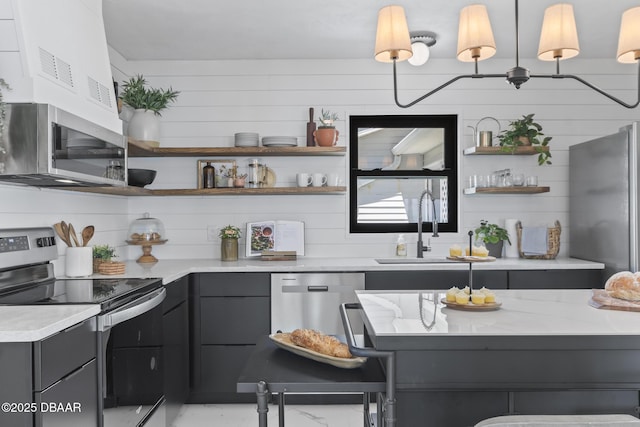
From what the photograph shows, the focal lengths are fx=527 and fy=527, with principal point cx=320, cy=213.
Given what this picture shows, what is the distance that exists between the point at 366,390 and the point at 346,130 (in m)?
2.97

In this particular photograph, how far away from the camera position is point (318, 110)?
168 inches

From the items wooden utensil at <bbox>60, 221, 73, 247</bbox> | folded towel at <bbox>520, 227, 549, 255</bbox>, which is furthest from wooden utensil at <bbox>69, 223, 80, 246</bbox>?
folded towel at <bbox>520, 227, 549, 255</bbox>

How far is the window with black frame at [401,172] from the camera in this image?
4.35 meters

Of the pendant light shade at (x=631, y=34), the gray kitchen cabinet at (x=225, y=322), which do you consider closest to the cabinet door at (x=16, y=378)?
the gray kitchen cabinet at (x=225, y=322)

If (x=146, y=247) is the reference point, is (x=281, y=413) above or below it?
below

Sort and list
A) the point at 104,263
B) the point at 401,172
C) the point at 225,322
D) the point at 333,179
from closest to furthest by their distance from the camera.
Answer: the point at 104,263, the point at 225,322, the point at 333,179, the point at 401,172

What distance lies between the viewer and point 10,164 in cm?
206

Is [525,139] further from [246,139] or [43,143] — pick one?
[43,143]

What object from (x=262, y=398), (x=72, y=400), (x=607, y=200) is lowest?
(x=72, y=400)

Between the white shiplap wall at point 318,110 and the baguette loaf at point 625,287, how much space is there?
2194mm

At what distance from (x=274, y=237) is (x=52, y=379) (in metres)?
2.60

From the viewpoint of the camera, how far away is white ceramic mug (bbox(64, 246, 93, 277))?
292 cm

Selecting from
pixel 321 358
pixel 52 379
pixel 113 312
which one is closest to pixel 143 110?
pixel 113 312

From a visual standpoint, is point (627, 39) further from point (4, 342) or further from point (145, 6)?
point (145, 6)
